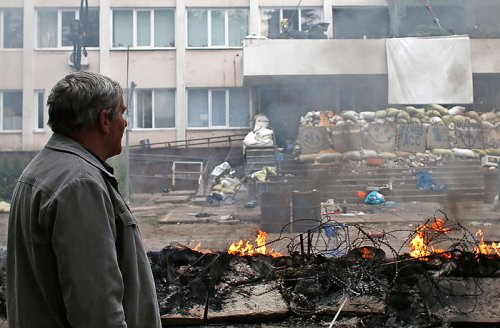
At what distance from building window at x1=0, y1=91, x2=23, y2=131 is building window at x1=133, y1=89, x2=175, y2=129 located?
3.43 m

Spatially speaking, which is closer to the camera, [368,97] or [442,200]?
[442,200]

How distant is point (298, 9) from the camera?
15.9m

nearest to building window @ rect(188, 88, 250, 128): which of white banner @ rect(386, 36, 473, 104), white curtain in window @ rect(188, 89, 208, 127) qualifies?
white curtain in window @ rect(188, 89, 208, 127)

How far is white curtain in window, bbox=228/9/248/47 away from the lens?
52.9 feet

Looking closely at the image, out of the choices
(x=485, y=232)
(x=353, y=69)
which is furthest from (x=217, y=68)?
(x=485, y=232)

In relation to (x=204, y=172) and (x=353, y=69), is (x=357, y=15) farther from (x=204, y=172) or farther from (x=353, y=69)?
(x=204, y=172)

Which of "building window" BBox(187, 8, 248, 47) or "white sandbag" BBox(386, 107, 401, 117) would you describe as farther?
"building window" BBox(187, 8, 248, 47)

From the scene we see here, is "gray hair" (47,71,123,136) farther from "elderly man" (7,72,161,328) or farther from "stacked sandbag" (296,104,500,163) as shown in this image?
"stacked sandbag" (296,104,500,163)

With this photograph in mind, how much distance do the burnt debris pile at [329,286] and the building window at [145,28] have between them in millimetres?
12850

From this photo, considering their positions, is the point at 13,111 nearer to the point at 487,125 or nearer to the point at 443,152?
the point at 443,152

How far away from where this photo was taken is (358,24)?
15.8 metres

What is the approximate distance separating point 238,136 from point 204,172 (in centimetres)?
193

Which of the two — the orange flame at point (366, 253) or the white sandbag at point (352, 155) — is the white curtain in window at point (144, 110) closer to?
the white sandbag at point (352, 155)

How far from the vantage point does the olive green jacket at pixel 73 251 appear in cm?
119
